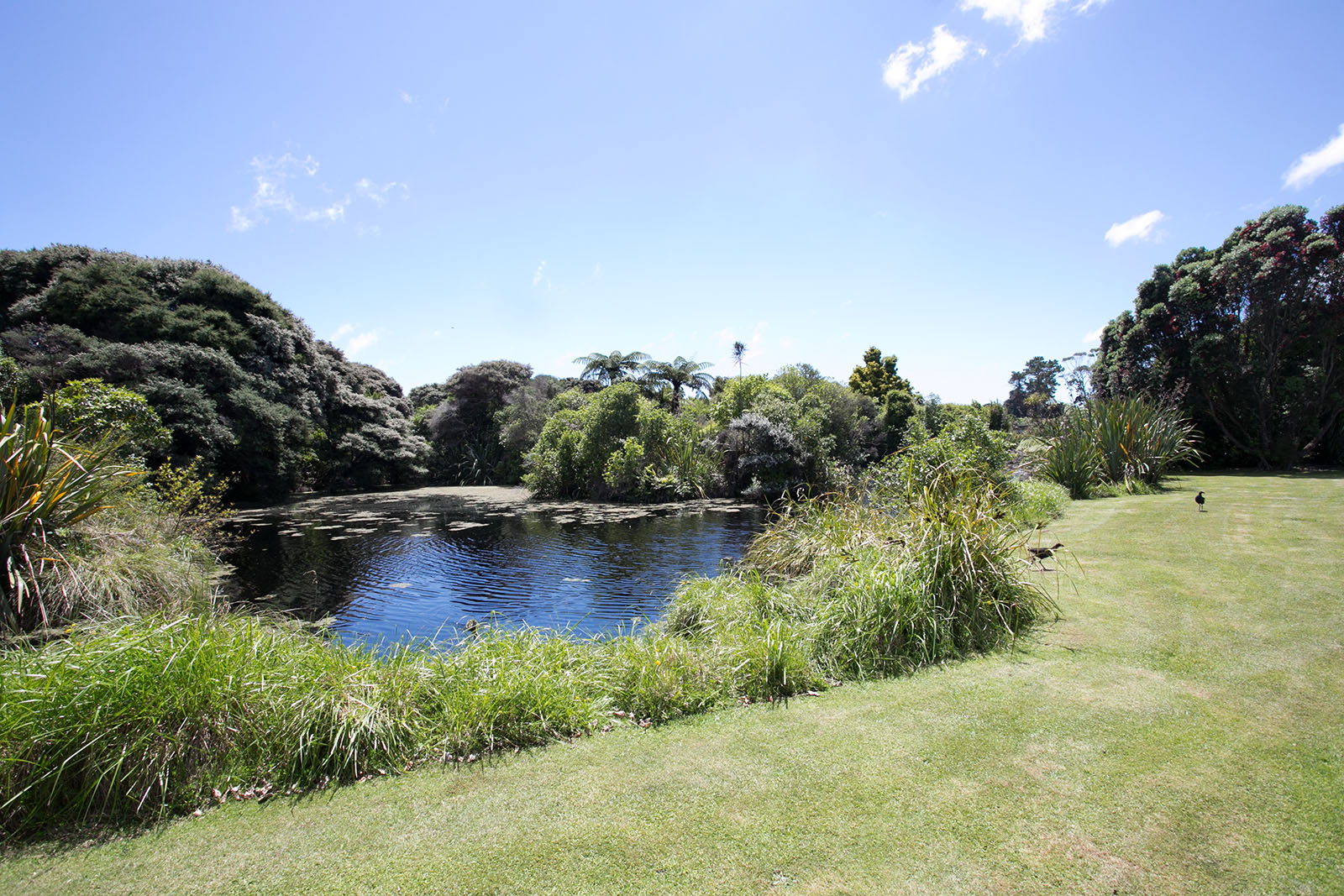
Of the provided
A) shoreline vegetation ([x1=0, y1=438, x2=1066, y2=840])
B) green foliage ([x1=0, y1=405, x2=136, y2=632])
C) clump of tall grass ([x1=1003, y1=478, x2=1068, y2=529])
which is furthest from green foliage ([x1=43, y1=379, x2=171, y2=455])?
clump of tall grass ([x1=1003, y1=478, x2=1068, y2=529])

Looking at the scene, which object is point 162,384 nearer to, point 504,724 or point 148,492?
point 148,492

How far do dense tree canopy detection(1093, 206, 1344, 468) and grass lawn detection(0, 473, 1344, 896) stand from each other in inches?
673

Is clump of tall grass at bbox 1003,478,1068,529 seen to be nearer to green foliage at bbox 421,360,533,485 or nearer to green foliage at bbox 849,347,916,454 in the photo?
green foliage at bbox 849,347,916,454

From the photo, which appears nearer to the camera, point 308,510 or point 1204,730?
point 1204,730

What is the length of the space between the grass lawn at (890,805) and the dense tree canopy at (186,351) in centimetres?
2089

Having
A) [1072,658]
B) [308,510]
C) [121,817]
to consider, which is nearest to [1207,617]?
[1072,658]

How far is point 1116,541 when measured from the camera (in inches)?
359

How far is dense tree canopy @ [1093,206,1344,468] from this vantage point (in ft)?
54.7

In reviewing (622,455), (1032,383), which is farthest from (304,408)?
(1032,383)

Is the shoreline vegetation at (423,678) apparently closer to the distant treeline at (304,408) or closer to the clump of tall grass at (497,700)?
the clump of tall grass at (497,700)

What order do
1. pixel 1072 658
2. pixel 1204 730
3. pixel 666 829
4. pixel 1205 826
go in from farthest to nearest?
1. pixel 1072 658
2. pixel 1204 730
3. pixel 666 829
4. pixel 1205 826

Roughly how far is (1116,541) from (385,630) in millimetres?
11159

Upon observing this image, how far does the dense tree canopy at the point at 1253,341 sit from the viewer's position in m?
16.7

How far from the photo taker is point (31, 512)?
5.24 meters
